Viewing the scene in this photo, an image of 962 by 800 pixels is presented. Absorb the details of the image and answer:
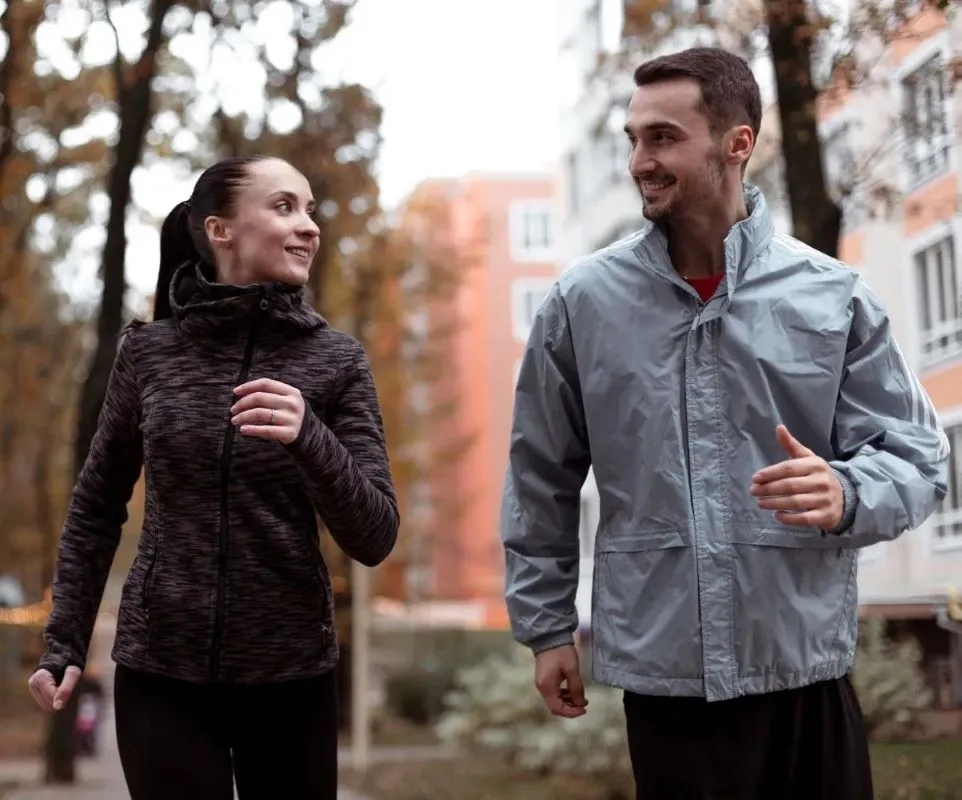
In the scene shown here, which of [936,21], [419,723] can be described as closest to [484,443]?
[419,723]

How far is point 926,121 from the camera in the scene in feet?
26.0

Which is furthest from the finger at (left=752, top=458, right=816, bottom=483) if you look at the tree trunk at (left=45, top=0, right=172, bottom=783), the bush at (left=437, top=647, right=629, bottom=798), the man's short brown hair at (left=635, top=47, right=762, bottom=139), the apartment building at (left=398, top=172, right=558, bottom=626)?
the apartment building at (left=398, top=172, right=558, bottom=626)

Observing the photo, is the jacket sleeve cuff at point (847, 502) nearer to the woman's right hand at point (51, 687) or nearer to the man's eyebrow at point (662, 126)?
the man's eyebrow at point (662, 126)

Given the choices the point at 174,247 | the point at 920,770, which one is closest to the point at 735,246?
the point at 174,247

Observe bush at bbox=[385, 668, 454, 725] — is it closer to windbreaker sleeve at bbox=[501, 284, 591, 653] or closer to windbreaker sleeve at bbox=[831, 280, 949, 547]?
windbreaker sleeve at bbox=[501, 284, 591, 653]

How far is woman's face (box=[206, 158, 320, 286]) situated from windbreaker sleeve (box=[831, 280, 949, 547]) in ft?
4.05

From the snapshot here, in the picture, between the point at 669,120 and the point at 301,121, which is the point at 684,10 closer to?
the point at 301,121

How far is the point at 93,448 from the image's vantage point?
13.9ft

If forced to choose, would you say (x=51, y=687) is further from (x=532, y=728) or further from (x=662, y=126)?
(x=532, y=728)

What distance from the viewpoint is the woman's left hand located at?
3543 millimetres

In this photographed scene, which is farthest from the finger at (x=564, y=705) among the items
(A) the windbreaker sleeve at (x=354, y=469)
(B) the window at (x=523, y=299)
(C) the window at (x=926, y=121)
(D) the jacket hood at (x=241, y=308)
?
(B) the window at (x=523, y=299)

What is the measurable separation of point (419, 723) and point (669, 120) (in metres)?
22.3

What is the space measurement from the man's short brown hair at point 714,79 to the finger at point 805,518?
0.88 meters

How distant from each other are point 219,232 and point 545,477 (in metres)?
0.95
